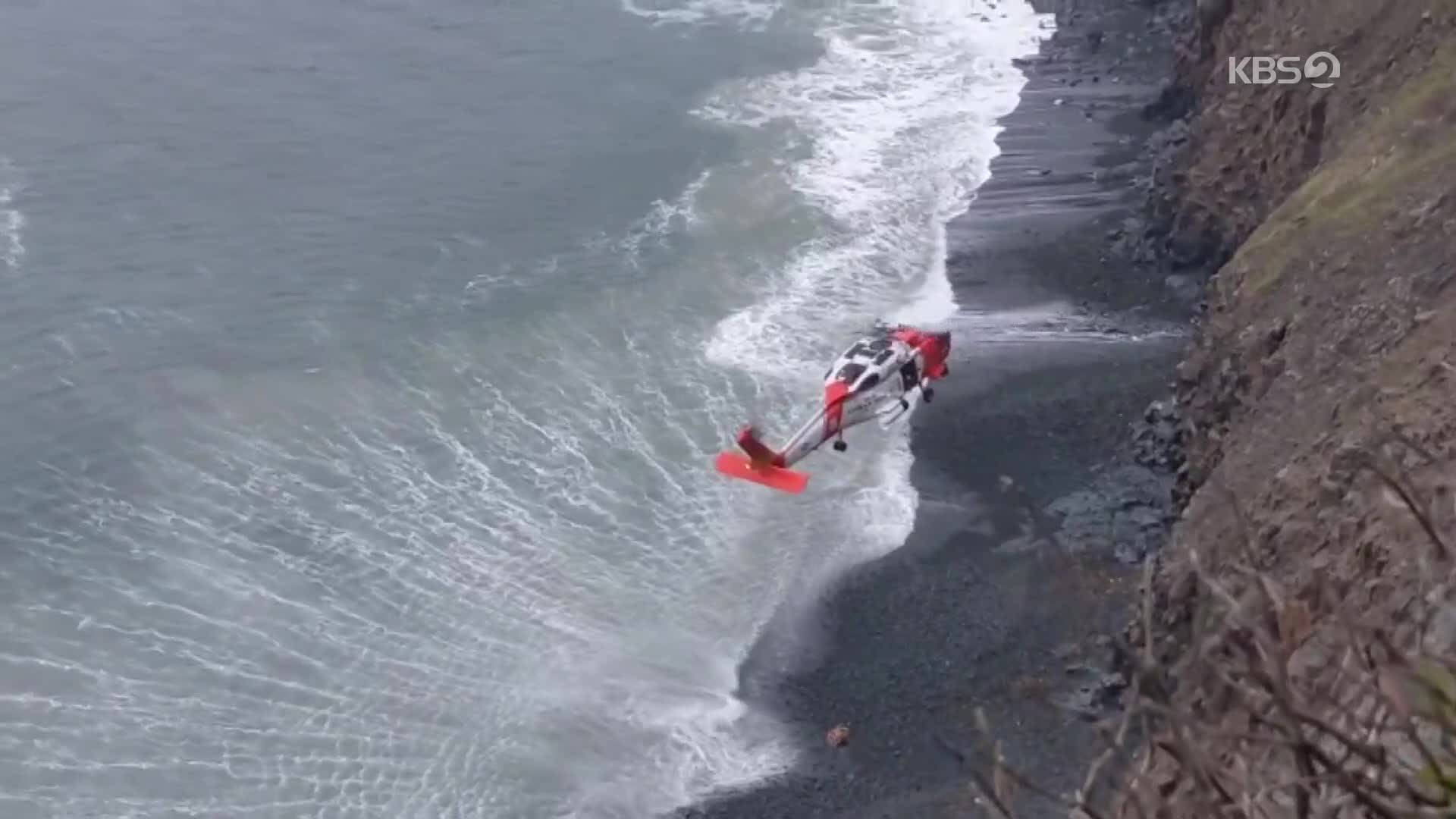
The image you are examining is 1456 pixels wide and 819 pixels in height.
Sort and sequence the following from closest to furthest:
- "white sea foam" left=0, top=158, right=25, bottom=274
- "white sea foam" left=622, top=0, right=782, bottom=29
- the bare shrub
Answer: the bare shrub, "white sea foam" left=0, top=158, right=25, bottom=274, "white sea foam" left=622, top=0, right=782, bottom=29

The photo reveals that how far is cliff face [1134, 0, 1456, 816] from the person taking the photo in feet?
27.7

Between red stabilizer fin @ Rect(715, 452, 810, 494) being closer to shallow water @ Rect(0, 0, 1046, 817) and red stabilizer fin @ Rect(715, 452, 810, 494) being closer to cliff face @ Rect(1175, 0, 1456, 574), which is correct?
shallow water @ Rect(0, 0, 1046, 817)

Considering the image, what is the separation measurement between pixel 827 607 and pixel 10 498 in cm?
1927

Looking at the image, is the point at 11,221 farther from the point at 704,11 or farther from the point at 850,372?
the point at 704,11

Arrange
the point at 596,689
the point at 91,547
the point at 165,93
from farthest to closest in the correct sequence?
the point at 165,93
the point at 91,547
the point at 596,689

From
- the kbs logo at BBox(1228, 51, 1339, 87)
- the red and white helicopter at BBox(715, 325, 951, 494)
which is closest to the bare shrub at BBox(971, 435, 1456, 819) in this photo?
the red and white helicopter at BBox(715, 325, 951, 494)

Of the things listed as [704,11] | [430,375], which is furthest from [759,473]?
[704,11]

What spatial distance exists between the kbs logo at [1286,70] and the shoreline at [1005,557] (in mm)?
5529

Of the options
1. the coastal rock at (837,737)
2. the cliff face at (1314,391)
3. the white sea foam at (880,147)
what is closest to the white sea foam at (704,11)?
the white sea foam at (880,147)

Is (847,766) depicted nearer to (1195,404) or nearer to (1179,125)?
(1195,404)

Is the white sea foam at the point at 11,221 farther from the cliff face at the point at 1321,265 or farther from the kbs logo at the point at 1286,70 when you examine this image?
the kbs logo at the point at 1286,70

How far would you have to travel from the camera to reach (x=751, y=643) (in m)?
33.0

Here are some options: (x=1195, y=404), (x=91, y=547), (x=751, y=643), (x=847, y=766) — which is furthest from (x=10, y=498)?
(x=1195, y=404)

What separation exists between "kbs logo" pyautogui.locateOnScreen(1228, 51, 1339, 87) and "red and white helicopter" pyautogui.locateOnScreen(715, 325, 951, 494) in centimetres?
1190
